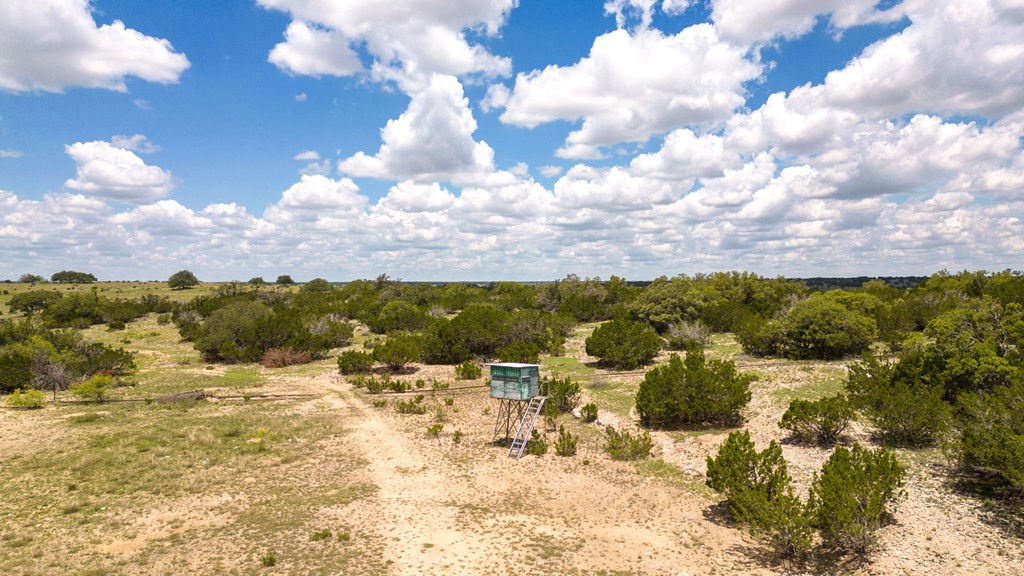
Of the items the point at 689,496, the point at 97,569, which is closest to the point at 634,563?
the point at 689,496

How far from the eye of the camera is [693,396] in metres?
24.6

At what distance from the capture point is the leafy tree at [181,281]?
12588 centimetres

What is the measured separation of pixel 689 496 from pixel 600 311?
50.6 meters

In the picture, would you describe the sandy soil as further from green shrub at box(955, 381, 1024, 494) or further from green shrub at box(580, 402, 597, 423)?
green shrub at box(580, 402, 597, 423)

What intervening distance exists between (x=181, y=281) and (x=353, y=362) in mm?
108969

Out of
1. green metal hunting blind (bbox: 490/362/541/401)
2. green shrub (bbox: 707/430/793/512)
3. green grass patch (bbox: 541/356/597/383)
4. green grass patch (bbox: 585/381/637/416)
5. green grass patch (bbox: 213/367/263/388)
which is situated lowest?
green grass patch (bbox: 213/367/263/388)

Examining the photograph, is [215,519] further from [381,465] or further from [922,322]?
[922,322]

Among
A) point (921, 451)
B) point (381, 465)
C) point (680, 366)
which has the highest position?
point (680, 366)

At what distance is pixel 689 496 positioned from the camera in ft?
58.2

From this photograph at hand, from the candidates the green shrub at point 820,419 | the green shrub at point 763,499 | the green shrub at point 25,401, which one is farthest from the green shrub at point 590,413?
the green shrub at point 25,401

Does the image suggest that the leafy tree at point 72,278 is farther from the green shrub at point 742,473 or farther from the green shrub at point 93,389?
the green shrub at point 742,473

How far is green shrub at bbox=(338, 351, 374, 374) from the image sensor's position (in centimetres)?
4062

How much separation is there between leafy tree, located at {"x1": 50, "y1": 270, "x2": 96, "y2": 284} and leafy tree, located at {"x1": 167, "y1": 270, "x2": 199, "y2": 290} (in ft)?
120

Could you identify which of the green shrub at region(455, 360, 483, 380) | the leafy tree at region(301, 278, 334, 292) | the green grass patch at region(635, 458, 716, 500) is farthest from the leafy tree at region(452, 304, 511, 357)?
the leafy tree at region(301, 278, 334, 292)
